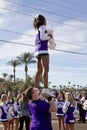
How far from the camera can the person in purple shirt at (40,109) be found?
341 inches

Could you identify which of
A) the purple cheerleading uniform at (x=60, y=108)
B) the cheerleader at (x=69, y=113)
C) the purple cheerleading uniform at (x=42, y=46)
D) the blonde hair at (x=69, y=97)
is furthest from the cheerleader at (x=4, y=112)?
the purple cheerleading uniform at (x=42, y=46)

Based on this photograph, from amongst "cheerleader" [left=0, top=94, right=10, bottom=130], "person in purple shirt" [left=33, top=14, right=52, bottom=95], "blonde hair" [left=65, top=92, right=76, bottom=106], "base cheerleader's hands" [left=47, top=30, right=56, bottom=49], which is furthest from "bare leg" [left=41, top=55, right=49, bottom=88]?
"cheerleader" [left=0, top=94, right=10, bottom=130]

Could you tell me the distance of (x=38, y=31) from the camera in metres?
9.36

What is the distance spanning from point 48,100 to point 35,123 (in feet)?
1.84

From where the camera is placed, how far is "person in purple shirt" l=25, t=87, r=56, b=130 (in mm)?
8656

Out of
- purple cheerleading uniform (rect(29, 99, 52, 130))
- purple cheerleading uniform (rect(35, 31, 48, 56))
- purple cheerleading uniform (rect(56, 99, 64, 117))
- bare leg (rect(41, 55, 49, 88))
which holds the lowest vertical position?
purple cheerleading uniform (rect(29, 99, 52, 130))

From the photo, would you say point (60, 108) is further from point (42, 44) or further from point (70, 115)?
point (42, 44)

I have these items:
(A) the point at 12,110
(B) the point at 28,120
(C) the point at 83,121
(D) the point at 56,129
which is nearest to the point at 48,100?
(B) the point at 28,120

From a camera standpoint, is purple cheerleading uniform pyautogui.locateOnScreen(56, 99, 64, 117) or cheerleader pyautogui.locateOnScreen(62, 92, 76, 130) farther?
purple cheerleading uniform pyautogui.locateOnScreen(56, 99, 64, 117)

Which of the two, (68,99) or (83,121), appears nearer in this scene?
(68,99)

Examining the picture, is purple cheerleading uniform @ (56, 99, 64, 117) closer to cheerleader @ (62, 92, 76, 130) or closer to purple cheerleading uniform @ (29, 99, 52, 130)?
cheerleader @ (62, 92, 76, 130)

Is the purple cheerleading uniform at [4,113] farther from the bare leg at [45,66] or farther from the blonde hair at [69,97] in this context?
the bare leg at [45,66]

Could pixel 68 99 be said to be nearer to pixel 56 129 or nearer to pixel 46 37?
pixel 56 129

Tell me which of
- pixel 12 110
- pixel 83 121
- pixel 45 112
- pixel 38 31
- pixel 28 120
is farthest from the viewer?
pixel 83 121
